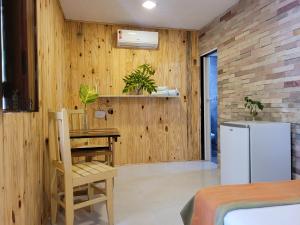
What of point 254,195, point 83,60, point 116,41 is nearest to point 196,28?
point 116,41

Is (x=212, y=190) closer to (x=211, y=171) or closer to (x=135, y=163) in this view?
(x=211, y=171)

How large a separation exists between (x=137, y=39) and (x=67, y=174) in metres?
2.89

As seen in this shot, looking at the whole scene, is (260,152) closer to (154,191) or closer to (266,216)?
(154,191)

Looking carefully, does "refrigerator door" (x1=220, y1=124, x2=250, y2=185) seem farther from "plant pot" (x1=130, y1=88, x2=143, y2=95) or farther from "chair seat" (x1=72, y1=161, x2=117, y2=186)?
"plant pot" (x1=130, y1=88, x2=143, y2=95)

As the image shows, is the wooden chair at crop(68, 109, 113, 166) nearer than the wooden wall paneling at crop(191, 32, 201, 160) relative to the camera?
Yes

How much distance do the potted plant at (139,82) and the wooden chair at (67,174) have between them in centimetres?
201

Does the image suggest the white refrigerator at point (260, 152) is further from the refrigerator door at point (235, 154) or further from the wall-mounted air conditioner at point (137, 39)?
the wall-mounted air conditioner at point (137, 39)

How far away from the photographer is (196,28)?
178 inches

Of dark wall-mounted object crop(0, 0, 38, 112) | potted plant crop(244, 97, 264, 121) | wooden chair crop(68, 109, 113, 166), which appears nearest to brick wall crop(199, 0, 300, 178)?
potted plant crop(244, 97, 264, 121)

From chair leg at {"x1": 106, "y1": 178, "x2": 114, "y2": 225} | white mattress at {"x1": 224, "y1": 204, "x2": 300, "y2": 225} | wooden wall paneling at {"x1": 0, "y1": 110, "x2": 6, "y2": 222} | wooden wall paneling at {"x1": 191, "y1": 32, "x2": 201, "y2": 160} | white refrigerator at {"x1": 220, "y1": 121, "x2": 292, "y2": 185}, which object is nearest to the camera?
white mattress at {"x1": 224, "y1": 204, "x2": 300, "y2": 225}

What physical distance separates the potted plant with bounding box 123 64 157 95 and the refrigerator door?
5.49 feet

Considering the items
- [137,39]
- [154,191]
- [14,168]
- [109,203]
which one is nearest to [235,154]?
[154,191]

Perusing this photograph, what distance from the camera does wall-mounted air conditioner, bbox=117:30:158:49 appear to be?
4191mm

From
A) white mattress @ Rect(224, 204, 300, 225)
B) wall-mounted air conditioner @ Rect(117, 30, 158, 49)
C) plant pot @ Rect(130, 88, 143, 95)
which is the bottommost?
white mattress @ Rect(224, 204, 300, 225)
